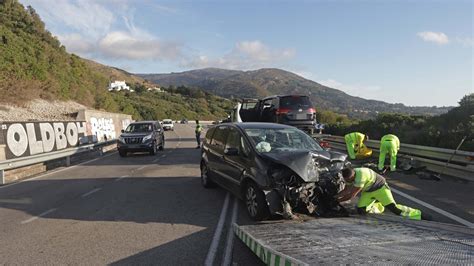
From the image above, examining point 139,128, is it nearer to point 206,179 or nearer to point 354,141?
point 354,141

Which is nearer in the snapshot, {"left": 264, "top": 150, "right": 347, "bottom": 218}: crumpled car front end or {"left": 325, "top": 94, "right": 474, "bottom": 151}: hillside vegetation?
{"left": 264, "top": 150, "right": 347, "bottom": 218}: crumpled car front end

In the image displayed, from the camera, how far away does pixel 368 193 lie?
667 centimetres

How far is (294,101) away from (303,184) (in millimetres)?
9496

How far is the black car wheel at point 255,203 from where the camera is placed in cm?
640

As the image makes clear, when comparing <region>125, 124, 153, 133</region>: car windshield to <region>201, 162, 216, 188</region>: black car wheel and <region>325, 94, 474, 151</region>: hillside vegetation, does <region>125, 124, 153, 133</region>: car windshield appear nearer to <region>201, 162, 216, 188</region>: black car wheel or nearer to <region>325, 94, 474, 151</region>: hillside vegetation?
<region>201, 162, 216, 188</region>: black car wheel

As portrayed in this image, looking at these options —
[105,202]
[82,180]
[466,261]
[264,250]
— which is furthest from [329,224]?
[82,180]

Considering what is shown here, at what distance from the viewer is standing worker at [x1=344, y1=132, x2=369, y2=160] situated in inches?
542

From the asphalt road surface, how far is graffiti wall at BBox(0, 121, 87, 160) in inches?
96.8

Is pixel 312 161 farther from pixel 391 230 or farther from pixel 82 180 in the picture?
pixel 82 180

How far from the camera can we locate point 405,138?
17.5m

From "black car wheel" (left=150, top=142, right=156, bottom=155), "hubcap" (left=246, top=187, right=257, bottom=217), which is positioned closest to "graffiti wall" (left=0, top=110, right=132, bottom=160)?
"black car wheel" (left=150, top=142, right=156, bottom=155)

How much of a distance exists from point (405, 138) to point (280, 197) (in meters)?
13.1

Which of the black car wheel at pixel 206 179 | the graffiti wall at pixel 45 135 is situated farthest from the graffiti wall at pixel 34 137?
the black car wheel at pixel 206 179

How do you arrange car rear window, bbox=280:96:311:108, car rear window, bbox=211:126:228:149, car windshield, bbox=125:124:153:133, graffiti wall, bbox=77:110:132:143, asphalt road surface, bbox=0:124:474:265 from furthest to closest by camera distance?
graffiti wall, bbox=77:110:132:143 < car windshield, bbox=125:124:153:133 < car rear window, bbox=280:96:311:108 < car rear window, bbox=211:126:228:149 < asphalt road surface, bbox=0:124:474:265
